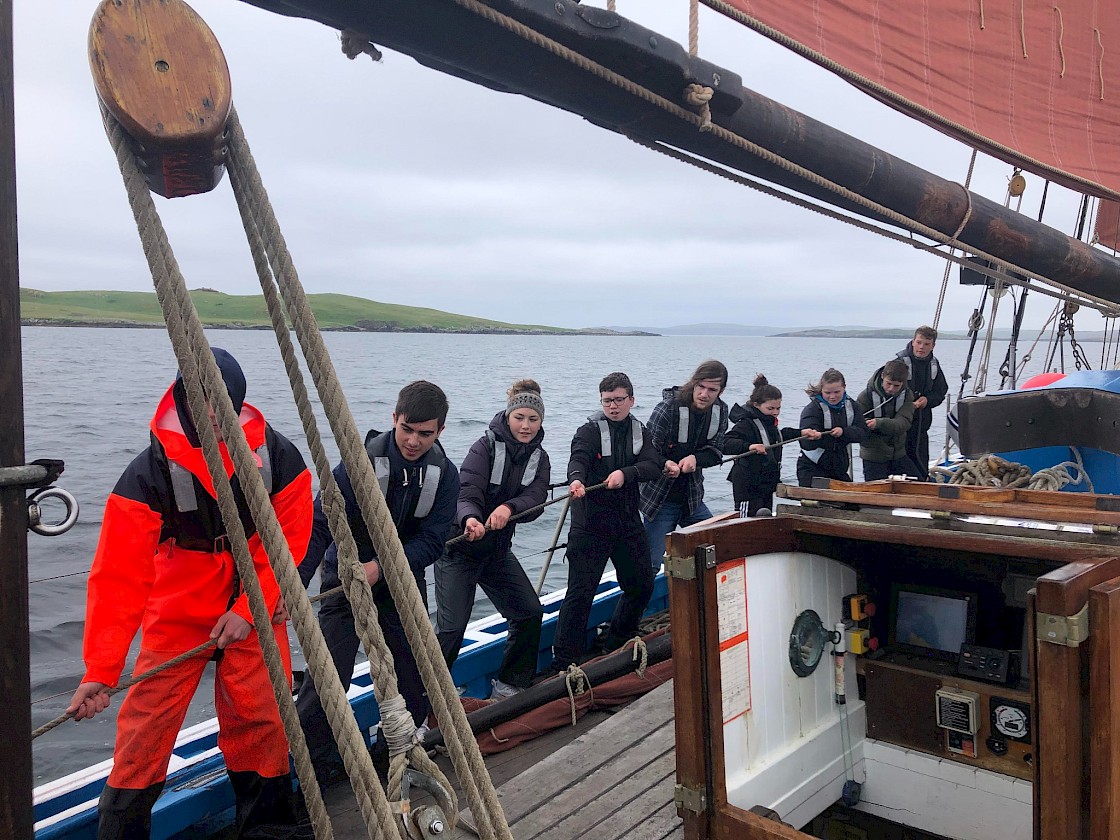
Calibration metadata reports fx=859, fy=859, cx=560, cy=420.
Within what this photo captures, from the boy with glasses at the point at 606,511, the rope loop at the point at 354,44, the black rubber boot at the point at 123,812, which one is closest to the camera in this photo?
the rope loop at the point at 354,44

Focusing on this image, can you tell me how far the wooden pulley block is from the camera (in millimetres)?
1474

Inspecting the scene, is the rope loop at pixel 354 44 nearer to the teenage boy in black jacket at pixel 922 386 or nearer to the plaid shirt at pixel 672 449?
the plaid shirt at pixel 672 449

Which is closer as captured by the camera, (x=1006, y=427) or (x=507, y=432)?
(x=507, y=432)

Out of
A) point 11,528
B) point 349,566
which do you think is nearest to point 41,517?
point 11,528

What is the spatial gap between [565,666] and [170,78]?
4.60 metres

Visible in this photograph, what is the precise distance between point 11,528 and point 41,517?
0.18m

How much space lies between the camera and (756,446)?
6738 mm

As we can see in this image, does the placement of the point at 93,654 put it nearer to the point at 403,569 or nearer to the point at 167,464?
the point at 167,464

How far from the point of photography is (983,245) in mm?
4074

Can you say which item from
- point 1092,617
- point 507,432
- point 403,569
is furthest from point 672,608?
point 507,432

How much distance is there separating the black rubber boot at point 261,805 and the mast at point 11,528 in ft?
5.67

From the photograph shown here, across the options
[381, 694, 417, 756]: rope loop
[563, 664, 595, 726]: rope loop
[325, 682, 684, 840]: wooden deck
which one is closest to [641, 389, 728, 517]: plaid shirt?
[563, 664, 595, 726]: rope loop

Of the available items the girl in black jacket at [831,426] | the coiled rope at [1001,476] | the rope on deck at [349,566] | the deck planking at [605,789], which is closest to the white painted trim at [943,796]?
the deck planking at [605,789]

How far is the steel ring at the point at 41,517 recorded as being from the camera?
1.67m
